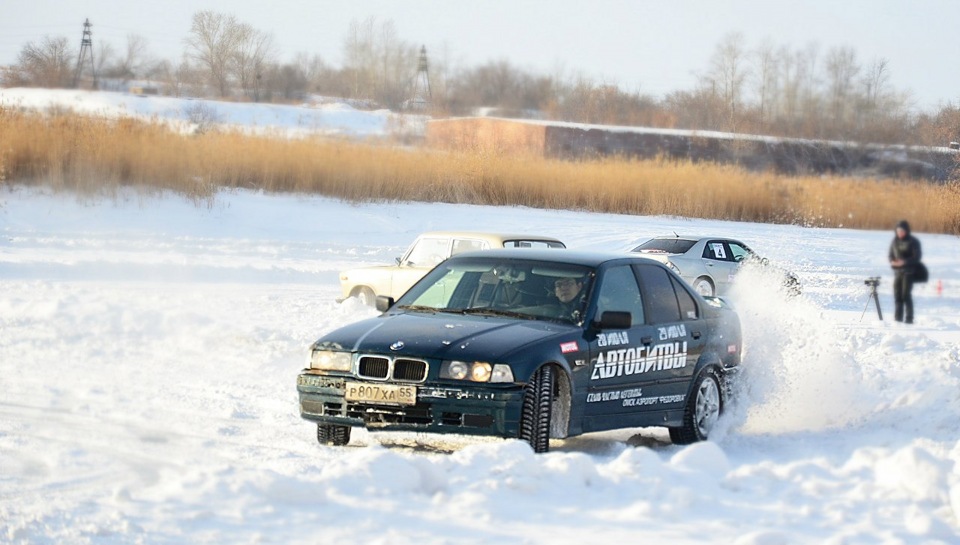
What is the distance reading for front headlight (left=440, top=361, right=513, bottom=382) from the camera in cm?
808

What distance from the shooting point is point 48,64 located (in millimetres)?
16750

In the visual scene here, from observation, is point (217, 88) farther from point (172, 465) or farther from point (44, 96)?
point (172, 465)

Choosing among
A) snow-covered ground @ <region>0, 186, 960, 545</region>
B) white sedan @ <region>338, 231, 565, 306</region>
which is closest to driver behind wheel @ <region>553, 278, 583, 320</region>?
snow-covered ground @ <region>0, 186, 960, 545</region>

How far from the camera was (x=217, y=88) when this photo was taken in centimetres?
2011

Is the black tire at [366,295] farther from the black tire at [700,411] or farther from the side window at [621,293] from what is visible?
the side window at [621,293]

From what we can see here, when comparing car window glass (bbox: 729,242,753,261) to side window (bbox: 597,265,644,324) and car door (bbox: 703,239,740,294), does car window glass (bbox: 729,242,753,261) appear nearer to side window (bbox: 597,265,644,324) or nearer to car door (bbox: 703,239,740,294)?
car door (bbox: 703,239,740,294)

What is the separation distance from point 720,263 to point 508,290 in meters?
15.1

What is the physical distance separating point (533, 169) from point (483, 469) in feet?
85.1

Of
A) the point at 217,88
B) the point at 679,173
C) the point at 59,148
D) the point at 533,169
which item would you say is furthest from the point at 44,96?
the point at 533,169

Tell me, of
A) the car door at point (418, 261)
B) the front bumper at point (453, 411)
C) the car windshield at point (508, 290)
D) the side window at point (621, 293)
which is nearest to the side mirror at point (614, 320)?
the car windshield at point (508, 290)

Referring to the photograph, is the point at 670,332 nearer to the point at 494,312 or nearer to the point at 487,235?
the point at 494,312

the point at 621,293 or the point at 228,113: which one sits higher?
the point at 228,113

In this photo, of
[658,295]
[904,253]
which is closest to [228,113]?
[658,295]

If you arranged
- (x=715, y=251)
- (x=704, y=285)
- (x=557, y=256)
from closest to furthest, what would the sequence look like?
(x=557, y=256) < (x=704, y=285) < (x=715, y=251)
